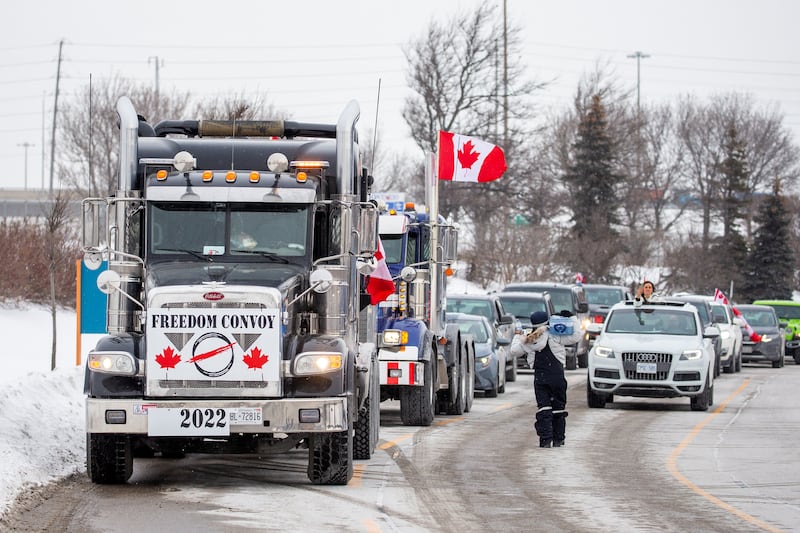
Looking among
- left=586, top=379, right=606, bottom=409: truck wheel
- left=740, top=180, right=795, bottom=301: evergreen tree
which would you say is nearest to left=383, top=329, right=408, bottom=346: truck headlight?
left=586, top=379, right=606, bottom=409: truck wheel

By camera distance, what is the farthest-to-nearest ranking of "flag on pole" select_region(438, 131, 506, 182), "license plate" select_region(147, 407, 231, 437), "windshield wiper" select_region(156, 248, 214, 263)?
"flag on pole" select_region(438, 131, 506, 182)
"windshield wiper" select_region(156, 248, 214, 263)
"license plate" select_region(147, 407, 231, 437)

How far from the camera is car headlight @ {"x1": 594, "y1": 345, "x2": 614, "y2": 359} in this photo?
23.1m

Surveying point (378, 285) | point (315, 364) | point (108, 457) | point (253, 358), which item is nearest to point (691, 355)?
point (378, 285)

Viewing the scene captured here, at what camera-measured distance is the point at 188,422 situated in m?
12.2

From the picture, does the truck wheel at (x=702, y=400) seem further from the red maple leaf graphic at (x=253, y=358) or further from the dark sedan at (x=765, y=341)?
the dark sedan at (x=765, y=341)

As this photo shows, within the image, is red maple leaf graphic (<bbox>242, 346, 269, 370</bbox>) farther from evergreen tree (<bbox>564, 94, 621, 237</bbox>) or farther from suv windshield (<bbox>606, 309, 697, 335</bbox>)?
evergreen tree (<bbox>564, 94, 621, 237</bbox>)

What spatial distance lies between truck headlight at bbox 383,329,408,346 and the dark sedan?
23602 millimetres

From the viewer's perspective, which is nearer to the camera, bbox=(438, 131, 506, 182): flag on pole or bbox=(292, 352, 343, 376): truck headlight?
bbox=(292, 352, 343, 376): truck headlight

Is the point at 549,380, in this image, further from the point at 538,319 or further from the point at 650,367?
the point at 650,367

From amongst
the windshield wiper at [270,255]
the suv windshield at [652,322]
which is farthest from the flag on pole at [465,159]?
the windshield wiper at [270,255]

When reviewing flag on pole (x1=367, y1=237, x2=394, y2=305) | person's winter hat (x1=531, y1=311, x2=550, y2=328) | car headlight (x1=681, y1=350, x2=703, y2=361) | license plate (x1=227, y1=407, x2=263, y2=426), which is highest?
flag on pole (x1=367, y1=237, x2=394, y2=305)

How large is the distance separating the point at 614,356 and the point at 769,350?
19.0 metres

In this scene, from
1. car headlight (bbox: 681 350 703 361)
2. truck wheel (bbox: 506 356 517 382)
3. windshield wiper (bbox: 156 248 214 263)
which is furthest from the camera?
truck wheel (bbox: 506 356 517 382)

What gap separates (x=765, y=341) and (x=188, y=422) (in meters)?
31.2
